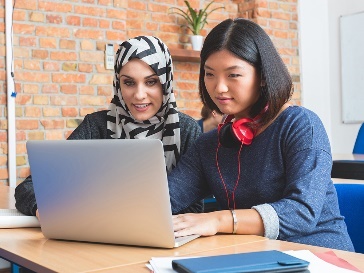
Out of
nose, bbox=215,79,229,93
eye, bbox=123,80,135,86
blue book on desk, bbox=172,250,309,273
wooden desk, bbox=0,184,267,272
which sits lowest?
wooden desk, bbox=0,184,267,272

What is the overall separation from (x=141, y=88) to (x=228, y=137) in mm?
399

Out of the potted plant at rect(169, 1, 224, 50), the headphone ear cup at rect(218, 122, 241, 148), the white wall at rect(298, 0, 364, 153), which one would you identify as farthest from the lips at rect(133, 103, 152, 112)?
the white wall at rect(298, 0, 364, 153)

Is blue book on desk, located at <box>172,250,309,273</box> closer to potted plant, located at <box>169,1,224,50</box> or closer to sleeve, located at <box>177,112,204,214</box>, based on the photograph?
sleeve, located at <box>177,112,204,214</box>

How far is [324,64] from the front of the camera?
5.17 metres

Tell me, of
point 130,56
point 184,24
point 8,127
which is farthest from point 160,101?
point 184,24

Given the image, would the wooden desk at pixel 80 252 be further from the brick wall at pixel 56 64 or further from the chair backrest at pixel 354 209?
the brick wall at pixel 56 64

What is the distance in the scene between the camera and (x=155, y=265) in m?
0.99

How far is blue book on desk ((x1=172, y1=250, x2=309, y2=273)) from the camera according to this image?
87 cm

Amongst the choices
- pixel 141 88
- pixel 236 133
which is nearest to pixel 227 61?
pixel 236 133

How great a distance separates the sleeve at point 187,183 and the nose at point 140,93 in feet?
0.83

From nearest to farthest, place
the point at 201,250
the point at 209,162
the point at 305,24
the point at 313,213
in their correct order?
1. the point at 201,250
2. the point at 313,213
3. the point at 209,162
4. the point at 305,24

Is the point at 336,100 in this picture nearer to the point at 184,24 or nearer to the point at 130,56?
the point at 184,24

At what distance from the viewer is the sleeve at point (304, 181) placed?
51.0 inches

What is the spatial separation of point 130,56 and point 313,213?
33.2 inches
